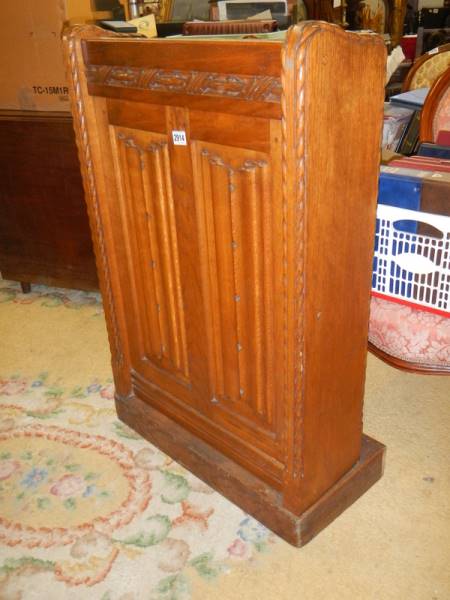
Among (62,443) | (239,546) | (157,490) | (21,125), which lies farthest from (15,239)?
(239,546)

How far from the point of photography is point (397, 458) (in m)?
1.49

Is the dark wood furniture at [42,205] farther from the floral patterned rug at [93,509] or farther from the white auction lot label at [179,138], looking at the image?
the white auction lot label at [179,138]

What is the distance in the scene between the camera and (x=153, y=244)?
51.3 inches

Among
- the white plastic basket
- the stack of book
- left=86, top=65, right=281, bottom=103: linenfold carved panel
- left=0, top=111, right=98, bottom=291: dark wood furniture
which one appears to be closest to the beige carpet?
the white plastic basket

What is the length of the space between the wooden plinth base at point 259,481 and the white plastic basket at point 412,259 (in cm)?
40

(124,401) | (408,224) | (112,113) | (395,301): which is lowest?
(124,401)

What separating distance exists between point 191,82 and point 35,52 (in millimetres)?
1192

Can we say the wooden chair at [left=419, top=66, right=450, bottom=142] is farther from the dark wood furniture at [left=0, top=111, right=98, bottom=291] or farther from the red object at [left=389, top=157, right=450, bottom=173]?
the dark wood furniture at [left=0, top=111, right=98, bottom=291]

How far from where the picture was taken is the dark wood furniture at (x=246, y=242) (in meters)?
0.92

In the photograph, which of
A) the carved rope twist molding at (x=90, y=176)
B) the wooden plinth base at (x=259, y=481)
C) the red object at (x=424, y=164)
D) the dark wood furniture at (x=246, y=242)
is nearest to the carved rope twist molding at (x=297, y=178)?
the dark wood furniture at (x=246, y=242)

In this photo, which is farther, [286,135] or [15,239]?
[15,239]

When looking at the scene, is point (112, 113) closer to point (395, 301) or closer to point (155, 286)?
point (155, 286)

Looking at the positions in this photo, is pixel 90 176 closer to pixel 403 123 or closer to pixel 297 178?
pixel 297 178

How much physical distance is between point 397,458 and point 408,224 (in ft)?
2.13
